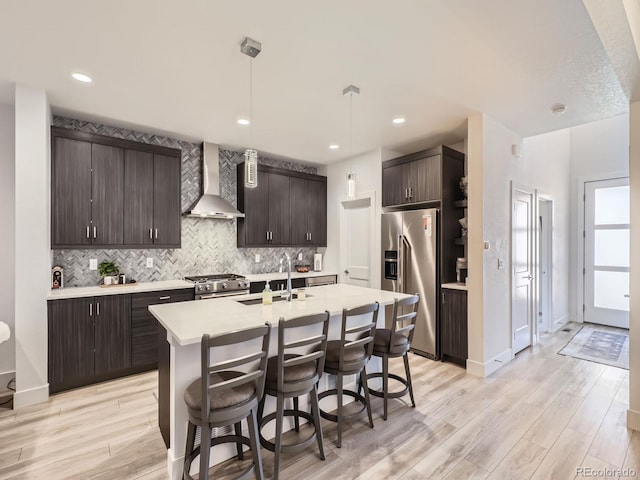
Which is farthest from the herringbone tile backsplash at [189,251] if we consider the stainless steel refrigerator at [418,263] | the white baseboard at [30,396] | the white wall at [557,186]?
the white wall at [557,186]

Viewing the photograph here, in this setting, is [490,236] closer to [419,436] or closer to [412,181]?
[412,181]

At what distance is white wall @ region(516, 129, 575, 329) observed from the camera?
4.39m

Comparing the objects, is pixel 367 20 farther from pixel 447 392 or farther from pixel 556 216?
pixel 556 216

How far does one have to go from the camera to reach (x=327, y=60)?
2.39 m

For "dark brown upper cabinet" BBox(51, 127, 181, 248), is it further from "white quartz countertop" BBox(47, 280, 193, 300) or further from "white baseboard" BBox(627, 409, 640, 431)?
"white baseboard" BBox(627, 409, 640, 431)

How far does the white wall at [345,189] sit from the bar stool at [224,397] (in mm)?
3065

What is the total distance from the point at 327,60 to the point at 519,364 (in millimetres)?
3914

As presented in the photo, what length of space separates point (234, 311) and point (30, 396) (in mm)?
2207

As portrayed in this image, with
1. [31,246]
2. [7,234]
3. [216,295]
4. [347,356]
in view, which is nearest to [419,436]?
[347,356]

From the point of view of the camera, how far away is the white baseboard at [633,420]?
2414 millimetres

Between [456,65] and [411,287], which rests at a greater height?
[456,65]

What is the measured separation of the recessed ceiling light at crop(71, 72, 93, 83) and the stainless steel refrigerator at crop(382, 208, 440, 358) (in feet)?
11.7

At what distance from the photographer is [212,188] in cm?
440

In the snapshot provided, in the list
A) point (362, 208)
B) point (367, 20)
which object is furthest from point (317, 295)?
point (362, 208)
